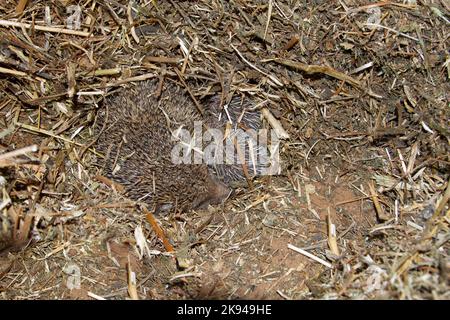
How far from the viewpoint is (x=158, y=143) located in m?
4.49

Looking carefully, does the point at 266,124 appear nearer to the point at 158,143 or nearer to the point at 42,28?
the point at 158,143

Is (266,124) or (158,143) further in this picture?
(266,124)

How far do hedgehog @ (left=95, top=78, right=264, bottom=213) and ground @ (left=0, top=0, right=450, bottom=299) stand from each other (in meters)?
0.12

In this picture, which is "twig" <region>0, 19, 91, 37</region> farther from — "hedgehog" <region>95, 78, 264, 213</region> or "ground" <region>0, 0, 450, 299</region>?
"hedgehog" <region>95, 78, 264, 213</region>

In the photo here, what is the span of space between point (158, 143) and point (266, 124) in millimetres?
1020

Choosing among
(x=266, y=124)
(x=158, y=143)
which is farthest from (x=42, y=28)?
(x=266, y=124)

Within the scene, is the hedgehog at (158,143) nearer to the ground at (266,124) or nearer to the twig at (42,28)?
the ground at (266,124)

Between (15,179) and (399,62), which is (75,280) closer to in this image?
(15,179)

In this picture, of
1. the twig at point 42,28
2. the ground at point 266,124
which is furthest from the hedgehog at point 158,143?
the twig at point 42,28

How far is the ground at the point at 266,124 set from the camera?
4109 millimetres

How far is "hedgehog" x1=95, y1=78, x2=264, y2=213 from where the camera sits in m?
4.49

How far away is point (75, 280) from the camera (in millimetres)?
4090

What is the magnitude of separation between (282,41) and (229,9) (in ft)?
1.83

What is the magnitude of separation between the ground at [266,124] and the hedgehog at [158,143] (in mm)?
117
